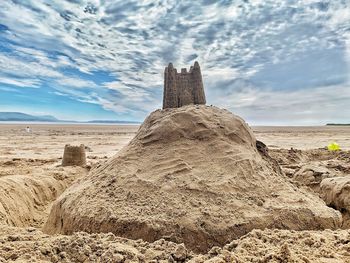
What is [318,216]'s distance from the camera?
3.50 metres

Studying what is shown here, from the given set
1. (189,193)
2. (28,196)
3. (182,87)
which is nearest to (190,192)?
(189,193)

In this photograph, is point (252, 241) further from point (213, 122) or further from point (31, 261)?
point (213, 122)

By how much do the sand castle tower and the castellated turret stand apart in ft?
12.0

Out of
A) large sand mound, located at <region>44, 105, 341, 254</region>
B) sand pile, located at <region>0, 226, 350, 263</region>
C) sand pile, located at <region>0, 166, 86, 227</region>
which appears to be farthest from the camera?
sand pile, located at <region>0, 166, 86, 227</region>

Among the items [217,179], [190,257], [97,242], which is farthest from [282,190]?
[97,242]

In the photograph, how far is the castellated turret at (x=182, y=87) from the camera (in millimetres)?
6930

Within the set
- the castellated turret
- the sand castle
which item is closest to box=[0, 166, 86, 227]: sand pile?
the sand castle

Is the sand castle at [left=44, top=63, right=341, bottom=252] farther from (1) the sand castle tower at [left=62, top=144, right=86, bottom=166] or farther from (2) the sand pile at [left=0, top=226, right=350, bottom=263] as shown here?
(1) the sand castle tower at [left=62, top=144, right=86, bottom=166]

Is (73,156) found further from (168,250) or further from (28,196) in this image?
(168,250)

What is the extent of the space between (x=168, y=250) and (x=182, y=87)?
4.96 m

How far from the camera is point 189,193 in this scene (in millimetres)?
3473

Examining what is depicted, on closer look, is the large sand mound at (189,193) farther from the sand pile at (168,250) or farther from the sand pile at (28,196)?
the sand pile at (28,196)

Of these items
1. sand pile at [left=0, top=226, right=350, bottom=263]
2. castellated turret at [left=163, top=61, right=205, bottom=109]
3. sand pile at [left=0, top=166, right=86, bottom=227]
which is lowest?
sand pile at [left=0, top=166, right=86, bottom=227]

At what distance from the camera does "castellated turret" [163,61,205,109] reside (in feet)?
22.7
